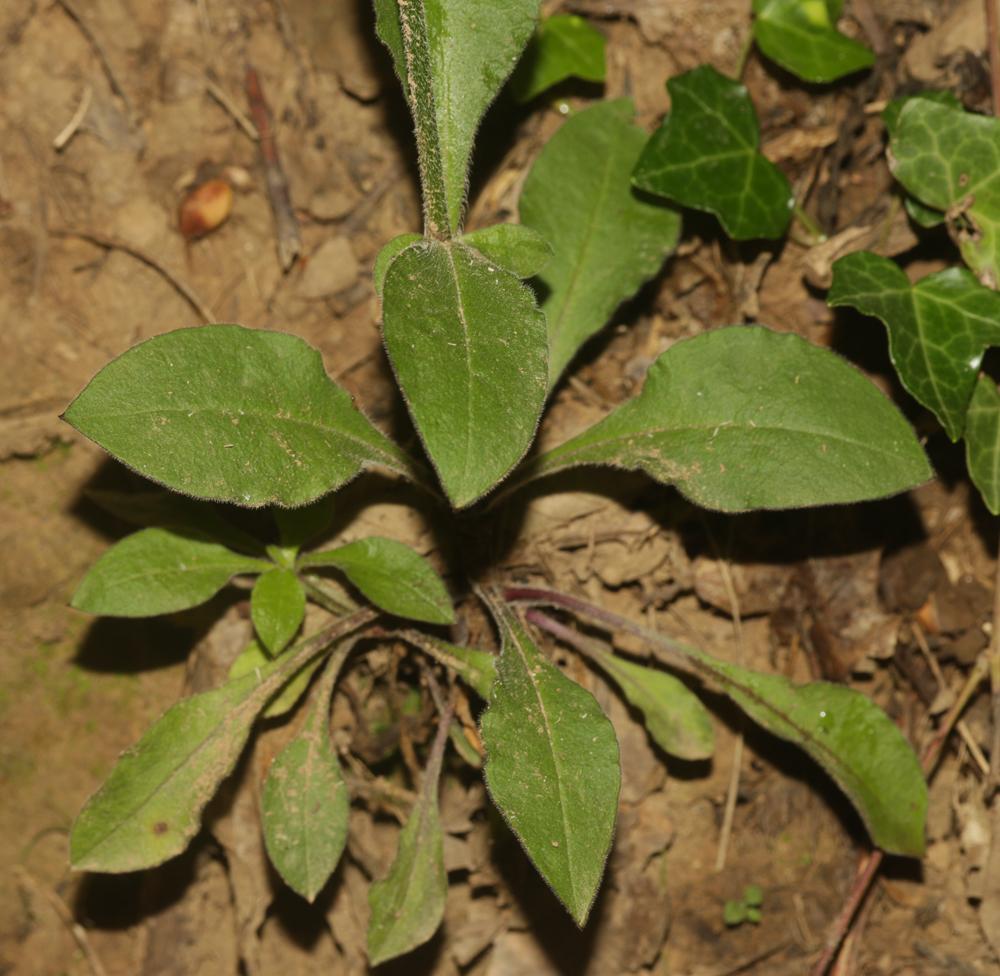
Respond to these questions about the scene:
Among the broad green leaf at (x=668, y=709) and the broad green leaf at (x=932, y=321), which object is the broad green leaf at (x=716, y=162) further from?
the broad green leaf at (x=668, y=709)

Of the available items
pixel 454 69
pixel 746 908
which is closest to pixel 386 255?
pixel 454 69

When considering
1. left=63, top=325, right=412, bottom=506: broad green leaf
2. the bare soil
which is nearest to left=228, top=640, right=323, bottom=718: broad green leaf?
the bare soil

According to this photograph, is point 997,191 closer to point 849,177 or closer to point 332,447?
point 849,177

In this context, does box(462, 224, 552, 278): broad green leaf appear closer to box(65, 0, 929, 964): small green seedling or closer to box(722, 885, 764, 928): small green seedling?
box(65, 0, 929, 964): small green seedling

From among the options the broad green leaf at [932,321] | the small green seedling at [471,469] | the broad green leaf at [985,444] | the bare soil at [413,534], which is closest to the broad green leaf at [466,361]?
the small green seedling at [471,469]

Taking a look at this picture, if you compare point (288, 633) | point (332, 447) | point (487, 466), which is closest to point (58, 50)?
point (332, 447)
